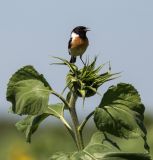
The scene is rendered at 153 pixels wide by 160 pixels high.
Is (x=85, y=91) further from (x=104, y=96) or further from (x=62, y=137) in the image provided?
(x=62, y=137)

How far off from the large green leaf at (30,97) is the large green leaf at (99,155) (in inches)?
10.5

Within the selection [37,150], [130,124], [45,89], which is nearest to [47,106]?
[45,89]

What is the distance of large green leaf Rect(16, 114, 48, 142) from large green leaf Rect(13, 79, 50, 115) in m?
0.20

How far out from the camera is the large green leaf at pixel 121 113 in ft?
12.6

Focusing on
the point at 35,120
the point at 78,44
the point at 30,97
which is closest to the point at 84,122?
the point at 30,97

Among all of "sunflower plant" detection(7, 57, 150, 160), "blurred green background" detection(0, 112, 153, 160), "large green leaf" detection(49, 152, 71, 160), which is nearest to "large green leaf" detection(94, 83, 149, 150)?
"sunflower plant" detection(7, 57, 150, 160)

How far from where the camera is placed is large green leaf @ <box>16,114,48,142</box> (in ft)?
13.5

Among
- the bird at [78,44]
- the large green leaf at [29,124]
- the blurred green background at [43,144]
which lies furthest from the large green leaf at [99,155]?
the blurred green background at [43,144]

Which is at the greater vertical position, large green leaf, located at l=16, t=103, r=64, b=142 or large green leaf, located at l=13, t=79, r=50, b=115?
large green leaf, located at l=13, t=79, r=50, b=115

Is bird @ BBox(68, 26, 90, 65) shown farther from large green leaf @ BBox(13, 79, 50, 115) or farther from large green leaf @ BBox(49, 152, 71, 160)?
large green leaf @ BBox(49, 152, 71, 160)

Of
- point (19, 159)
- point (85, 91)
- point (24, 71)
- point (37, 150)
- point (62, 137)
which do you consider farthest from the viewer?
point (62, 137)

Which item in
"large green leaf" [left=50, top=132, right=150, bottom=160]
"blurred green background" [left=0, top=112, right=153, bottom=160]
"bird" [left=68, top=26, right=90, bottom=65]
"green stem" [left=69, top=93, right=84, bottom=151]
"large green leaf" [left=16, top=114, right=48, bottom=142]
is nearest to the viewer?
"large green leaf" [left=50, top=132, right=150, bottom=160]

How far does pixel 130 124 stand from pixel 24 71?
0.63 m

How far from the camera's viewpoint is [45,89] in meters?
3.93
